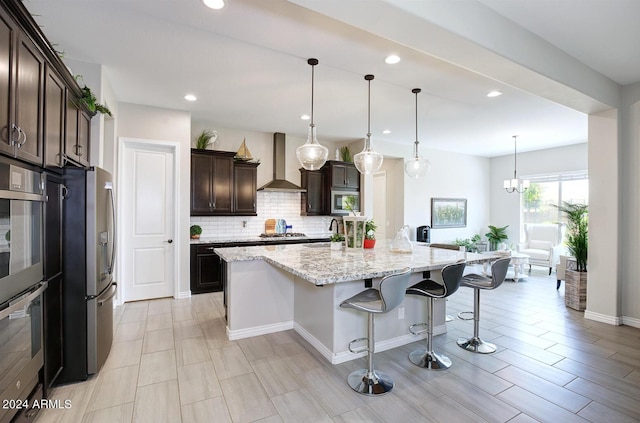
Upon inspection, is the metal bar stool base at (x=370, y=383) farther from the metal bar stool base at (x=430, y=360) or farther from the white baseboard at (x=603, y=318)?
the white baseboard at (x=603, y=318)

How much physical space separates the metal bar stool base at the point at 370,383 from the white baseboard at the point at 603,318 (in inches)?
123

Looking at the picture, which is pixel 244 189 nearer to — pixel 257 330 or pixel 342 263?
pixel 257 330

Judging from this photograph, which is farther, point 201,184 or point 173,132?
point 201,184

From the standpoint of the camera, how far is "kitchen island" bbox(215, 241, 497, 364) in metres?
2.72

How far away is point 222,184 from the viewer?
5.33m

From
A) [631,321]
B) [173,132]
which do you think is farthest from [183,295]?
[631,321]

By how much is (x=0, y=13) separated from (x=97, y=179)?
1195 millimetres

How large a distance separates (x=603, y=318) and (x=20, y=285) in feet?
18.1

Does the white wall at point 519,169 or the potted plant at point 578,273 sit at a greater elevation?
the white wall at point 519,169

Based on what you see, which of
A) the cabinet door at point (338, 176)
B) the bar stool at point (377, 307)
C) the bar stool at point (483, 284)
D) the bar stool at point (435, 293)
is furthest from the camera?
the cabinet door at point (338, 176)

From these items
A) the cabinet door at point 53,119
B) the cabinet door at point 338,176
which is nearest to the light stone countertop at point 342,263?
the cabinet door at point 53,119

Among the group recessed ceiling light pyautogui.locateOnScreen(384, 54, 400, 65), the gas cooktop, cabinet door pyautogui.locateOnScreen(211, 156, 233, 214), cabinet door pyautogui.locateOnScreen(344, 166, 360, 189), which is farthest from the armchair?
cabinet door pyautogui.locateOnScreen(211, 156, 233, 214)

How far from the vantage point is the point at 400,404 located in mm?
2145

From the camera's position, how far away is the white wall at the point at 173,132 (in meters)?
4.38
